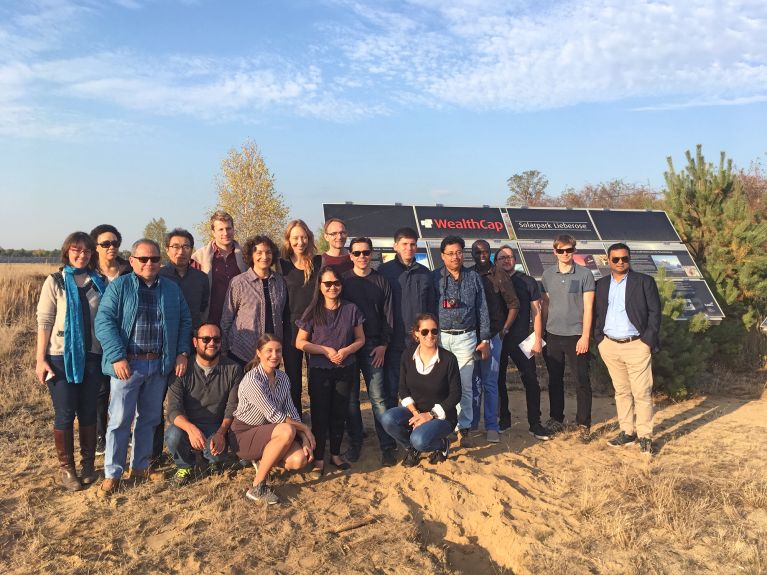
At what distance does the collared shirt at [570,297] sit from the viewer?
5727mm

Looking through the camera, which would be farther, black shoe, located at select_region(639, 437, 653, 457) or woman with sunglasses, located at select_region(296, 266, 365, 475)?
black shoe, located at select_region(639, 437, 653, 457)

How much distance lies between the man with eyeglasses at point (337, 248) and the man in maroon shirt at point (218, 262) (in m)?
0.84

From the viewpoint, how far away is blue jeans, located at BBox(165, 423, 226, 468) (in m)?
4.37

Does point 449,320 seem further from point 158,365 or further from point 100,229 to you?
point 100,229

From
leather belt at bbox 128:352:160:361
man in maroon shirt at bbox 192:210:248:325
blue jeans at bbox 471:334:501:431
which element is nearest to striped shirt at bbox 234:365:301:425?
leather belt at bbox 128:352:160:361

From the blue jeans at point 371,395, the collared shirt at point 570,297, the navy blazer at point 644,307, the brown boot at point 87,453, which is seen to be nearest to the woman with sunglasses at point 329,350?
the blue jeans at point 371,395

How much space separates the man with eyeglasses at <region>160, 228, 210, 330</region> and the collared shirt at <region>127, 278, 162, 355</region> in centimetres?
48

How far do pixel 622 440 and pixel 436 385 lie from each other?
216cm

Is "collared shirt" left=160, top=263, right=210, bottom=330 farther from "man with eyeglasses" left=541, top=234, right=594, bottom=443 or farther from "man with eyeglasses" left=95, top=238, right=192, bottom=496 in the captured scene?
"man with eyeglasses" left=541, top=234, right=594, bottom=443

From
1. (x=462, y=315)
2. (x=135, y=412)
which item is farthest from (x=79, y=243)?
(x=462, y=315)

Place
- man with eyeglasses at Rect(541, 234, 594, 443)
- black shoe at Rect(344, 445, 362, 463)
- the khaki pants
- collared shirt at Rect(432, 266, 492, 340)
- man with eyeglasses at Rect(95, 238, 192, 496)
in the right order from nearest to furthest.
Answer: man with eyeglasses at Rect(95, 238, 192, 496) < black shoe at Rect(344, 445, 362, 463) < collared shirt at Rect(432, 266, 492, 340) < the khaki pants < man with eyeglasses at Rect(541, 234, 594, 443)

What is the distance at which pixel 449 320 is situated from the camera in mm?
5270

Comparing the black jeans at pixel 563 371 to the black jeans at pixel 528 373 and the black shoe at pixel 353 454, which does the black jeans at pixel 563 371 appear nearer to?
the black jeans at pixel 528 373

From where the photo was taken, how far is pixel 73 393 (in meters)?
4.35
